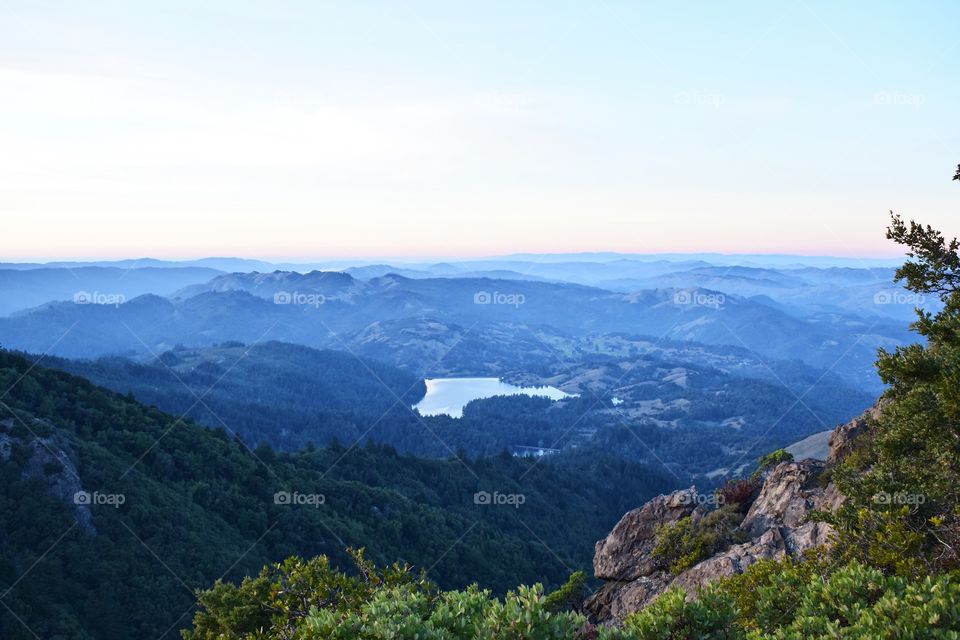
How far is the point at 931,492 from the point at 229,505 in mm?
69614

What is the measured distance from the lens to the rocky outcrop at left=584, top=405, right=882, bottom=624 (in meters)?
22.9

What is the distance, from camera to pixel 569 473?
167m

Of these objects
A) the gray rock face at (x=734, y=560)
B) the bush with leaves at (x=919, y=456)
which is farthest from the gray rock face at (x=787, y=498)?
the bush with leaves at (x=919, y=456)

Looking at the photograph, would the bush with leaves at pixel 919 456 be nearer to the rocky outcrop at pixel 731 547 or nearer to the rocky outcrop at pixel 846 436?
the rocky outcrop at pixel 731 547

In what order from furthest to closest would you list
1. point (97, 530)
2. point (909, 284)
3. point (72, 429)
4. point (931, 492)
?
point (72, 429) → point (97, 530) → point (909, 284) → point (931, 492)

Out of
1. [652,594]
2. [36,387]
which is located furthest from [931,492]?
[36,387]

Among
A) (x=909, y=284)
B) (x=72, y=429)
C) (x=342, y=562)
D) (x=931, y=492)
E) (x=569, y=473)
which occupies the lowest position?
(x=569, y=473)

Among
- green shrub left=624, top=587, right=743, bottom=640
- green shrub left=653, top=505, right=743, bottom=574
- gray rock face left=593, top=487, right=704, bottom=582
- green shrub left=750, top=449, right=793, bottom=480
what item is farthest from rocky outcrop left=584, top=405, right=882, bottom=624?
green shrub left=624, top=587, right=743, bottom=640

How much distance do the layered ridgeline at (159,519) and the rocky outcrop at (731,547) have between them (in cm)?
2091

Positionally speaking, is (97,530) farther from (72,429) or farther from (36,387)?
(36,387)

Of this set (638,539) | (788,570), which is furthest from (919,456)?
(638,539)

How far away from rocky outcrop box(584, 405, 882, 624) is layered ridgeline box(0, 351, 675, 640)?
20909 millimetres

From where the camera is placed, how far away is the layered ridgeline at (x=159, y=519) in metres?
48.3

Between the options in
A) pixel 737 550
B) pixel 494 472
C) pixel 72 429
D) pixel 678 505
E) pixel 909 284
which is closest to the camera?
pixel 909 284
